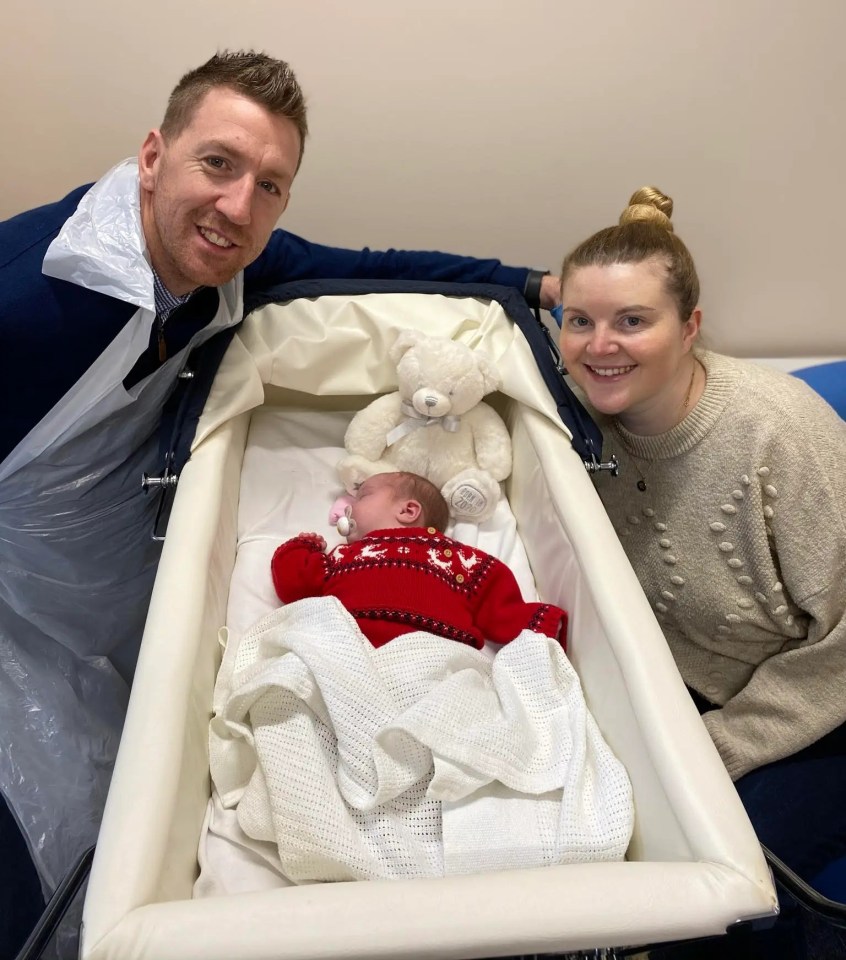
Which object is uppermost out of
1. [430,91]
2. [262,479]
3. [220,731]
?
[430,91]

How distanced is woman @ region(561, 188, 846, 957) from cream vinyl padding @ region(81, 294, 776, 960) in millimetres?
161

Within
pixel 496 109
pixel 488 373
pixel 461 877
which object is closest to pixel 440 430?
pixel 488 373

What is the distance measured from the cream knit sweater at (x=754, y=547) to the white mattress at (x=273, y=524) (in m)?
0.25

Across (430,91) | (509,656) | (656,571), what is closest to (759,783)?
(656,571)

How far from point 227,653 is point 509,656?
382 mm

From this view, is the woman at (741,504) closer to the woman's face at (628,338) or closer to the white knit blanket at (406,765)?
the woman's face at (628,338)

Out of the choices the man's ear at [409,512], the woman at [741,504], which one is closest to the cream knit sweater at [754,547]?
the woman at [741,504]

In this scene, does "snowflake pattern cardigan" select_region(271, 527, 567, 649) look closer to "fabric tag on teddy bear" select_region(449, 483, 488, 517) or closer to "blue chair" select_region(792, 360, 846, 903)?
"fabric tag on teddy bear" select_region(449, 483, 488, 517)

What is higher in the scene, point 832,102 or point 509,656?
point 832,102

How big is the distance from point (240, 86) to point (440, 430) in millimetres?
634

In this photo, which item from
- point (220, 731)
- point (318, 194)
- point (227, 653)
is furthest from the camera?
point (318, 194)

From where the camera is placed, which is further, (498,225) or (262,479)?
(498,225)

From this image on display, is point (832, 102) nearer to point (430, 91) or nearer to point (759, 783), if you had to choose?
point (430, 91)

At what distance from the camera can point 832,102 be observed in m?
1.65
